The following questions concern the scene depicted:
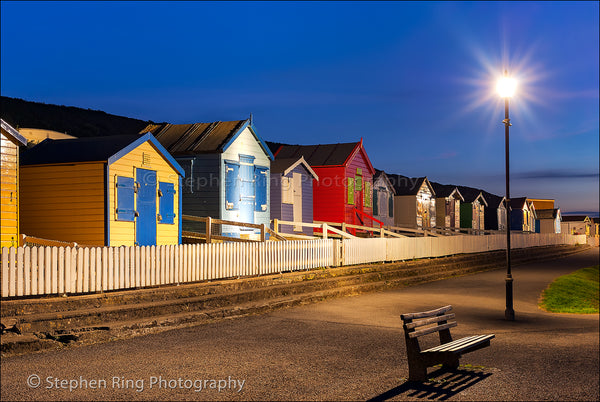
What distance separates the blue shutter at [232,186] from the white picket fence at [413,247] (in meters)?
5.99

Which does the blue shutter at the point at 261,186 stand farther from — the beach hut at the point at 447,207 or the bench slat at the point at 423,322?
the beach hut at the point at 447,207

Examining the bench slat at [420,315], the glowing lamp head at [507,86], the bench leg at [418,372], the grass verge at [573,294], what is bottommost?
the grass verge at [573,294]

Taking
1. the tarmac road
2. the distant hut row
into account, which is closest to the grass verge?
the tarmac road

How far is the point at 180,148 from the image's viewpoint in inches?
1056

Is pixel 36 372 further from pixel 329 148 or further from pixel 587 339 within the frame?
pixel 329 148

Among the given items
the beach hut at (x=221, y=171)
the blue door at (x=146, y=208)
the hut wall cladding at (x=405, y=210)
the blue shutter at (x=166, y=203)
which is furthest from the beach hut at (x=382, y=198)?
the blue door at (x=146, y=208)

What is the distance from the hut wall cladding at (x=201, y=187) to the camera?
26.0 metres

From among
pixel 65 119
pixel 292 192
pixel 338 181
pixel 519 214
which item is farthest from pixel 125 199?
pixel 65 119

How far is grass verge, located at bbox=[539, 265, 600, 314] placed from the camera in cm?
1906

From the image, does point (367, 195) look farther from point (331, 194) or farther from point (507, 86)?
point (507, 86)

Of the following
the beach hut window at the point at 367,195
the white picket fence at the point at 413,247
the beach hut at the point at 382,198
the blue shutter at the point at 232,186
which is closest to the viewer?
the white picket fence at the point at 413,247

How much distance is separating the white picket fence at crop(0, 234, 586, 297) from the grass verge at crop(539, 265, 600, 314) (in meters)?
7.30

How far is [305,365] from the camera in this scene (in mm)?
9453

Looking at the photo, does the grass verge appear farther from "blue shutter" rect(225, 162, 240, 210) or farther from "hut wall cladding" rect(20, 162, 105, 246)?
"hut wall cladding" rect(20, 162, 105, 246)
